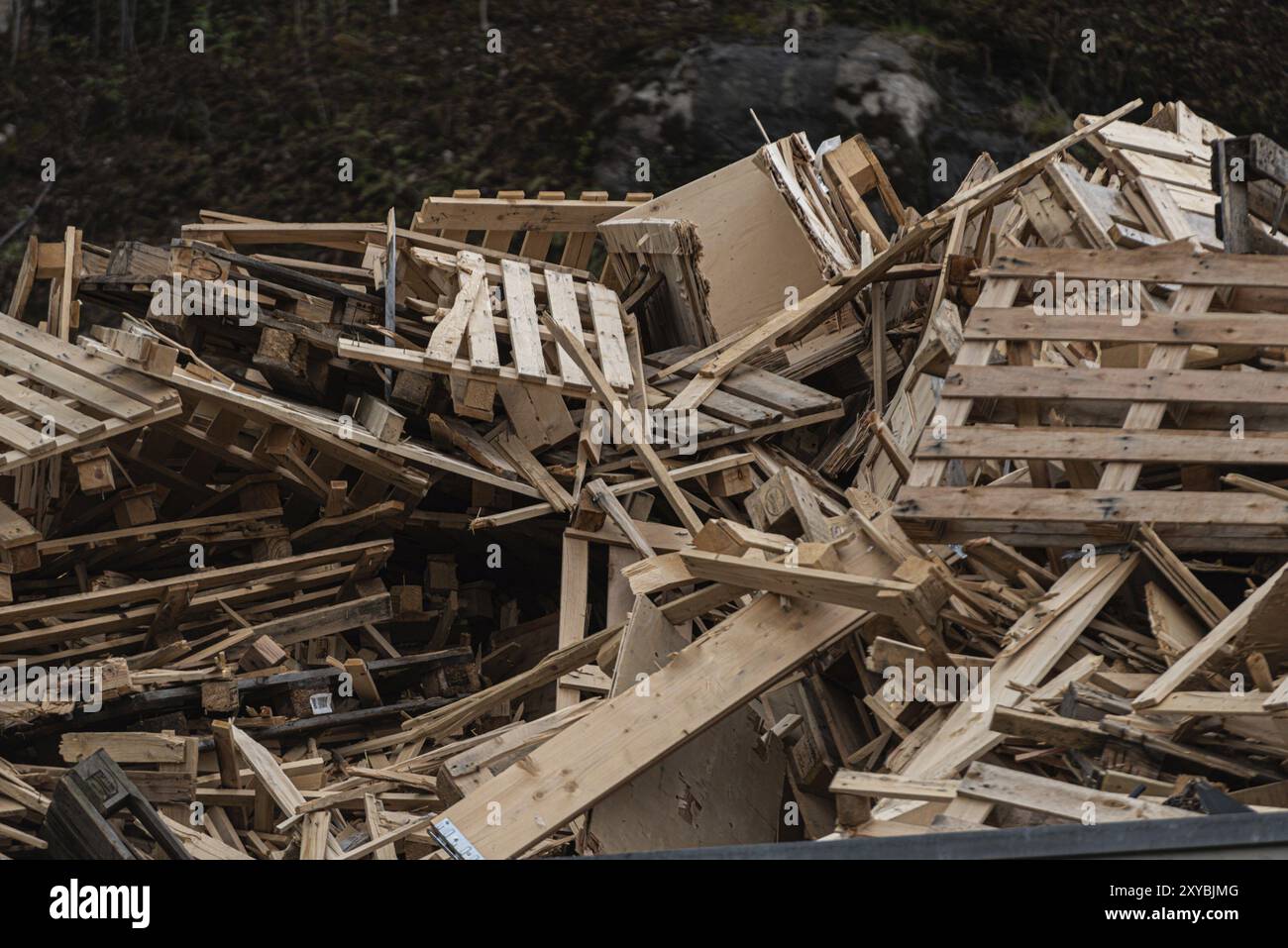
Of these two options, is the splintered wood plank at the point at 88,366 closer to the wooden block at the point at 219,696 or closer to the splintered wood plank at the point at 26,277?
the splintered wood plank at the point at 26,277

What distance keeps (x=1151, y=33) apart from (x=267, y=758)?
56.2ft

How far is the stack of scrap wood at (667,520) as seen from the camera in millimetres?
6094

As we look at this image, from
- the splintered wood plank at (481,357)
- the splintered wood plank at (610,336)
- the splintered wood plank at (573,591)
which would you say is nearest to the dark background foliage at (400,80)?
the splintered wood plank at (610,336)

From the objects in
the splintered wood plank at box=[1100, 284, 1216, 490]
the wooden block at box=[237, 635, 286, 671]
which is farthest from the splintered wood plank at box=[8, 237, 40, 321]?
the splintered wood plank at box=[1100, 284, 1216, 490]

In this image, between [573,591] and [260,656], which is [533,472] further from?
[260,656]

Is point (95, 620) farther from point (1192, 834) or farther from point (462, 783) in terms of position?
point (1192, 834)

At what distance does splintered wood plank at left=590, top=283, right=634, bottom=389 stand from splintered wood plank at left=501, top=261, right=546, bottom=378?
0.30 metres

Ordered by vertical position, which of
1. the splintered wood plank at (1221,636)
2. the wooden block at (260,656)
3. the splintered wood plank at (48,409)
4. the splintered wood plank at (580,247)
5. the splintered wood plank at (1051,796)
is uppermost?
the splintered wood plank at (580,247)

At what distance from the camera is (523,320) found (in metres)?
8.86

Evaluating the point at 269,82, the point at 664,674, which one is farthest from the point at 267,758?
the point at 269,82

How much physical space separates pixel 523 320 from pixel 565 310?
1.44 ft

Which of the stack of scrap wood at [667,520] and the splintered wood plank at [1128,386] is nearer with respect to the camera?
the stack of scrap wood at [667,520]

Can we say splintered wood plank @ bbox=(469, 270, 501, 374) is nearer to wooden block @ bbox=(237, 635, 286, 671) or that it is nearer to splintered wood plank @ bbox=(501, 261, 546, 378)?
splintered wood plank @ bbox=(501, 261, 546, 378)

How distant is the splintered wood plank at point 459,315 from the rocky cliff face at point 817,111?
827cm
